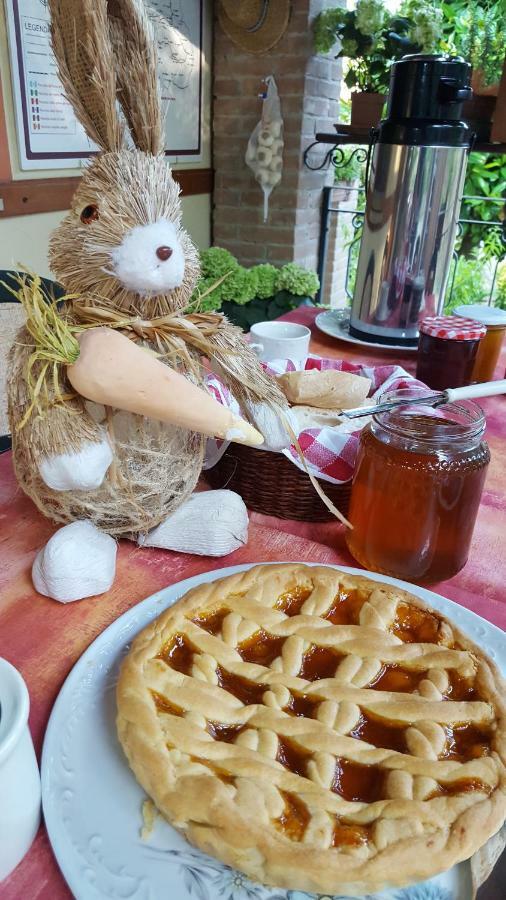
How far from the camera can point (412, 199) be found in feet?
3.93

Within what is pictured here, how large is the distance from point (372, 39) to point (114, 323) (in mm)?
2439

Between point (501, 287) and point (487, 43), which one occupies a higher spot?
point (487, 43)

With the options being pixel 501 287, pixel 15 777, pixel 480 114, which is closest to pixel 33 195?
pixel 480 114

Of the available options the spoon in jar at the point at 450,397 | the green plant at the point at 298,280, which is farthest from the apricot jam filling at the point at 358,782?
the green plant at the point at 298,280

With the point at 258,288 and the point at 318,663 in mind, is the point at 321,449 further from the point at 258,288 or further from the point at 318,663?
the point at 258,288

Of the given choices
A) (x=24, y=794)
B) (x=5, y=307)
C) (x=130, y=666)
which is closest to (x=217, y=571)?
(x=130, y=666)

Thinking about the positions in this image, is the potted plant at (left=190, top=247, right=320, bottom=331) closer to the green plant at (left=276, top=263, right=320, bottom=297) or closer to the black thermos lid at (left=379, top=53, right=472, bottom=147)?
the green plant at (left=276, top=263, right=320, bottom=297)

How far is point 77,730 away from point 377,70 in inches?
107

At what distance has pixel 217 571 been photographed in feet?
1.98

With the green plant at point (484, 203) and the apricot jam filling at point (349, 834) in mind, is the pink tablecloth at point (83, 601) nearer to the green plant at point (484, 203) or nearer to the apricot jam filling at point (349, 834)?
the apricot jam filling at point (349, 834)

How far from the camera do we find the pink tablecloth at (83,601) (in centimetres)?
45

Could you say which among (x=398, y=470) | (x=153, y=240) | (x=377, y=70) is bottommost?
(x=398, y=470)

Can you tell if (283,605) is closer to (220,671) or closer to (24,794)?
(220,671)

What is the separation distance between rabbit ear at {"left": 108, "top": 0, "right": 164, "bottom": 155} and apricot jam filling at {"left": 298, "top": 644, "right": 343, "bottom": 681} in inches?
18.0
